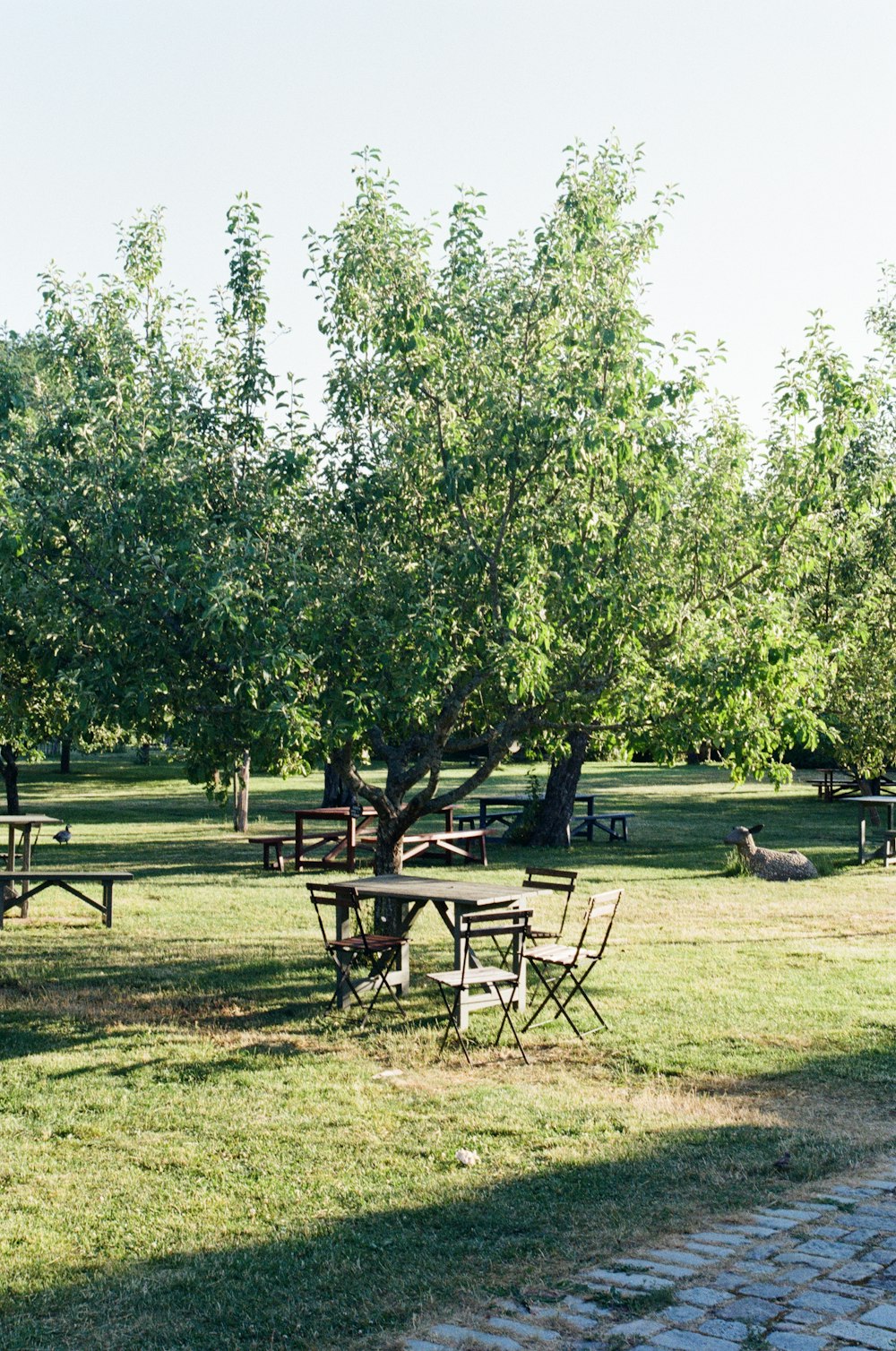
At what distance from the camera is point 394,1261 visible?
5.53 metres

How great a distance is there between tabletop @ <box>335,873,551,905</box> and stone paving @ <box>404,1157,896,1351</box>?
4.22m

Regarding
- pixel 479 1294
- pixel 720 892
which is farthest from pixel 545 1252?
pixel 720 892

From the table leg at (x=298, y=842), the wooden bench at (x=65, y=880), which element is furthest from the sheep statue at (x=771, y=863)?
the wooden bench at (x=65, y=880)

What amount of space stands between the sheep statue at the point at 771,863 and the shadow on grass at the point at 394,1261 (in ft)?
43.4

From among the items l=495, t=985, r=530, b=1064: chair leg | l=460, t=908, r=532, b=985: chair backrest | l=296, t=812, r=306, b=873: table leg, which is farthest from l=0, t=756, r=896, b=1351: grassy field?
l=296, t=812, r=306, b=873: table leg

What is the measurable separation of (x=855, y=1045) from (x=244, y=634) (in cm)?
530

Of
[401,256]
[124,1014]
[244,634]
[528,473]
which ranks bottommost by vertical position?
[124,1014]

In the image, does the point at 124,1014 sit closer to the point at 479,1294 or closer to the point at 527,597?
the point at 527,597

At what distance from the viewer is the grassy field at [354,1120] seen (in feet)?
17.5

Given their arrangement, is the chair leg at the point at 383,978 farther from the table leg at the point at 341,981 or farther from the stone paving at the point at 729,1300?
the stone paving at the point at 729,1300

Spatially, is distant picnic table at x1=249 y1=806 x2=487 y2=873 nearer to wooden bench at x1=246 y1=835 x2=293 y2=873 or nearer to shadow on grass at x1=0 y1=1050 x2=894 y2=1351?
wooden bench at x1=246 y1=835 x2=293 y2=873

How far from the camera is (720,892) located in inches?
718

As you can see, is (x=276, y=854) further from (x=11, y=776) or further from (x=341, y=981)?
(x=341, y=981)

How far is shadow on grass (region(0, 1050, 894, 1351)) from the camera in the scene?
491 centimetres
